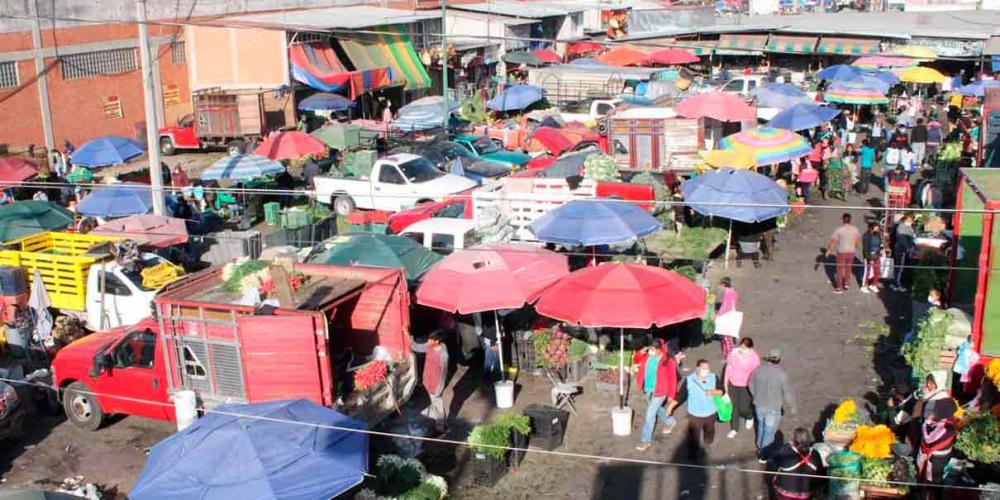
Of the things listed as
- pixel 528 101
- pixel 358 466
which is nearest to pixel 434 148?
pixel 528 101

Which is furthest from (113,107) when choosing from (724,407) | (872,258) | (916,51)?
(916,51)

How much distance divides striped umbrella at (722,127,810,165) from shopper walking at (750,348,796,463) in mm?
10723

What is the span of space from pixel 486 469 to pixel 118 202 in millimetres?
12022

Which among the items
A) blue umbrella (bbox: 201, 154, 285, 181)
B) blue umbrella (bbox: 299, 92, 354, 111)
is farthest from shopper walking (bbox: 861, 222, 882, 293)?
blue umbrella (bbox: 299, 92, 354, 111)

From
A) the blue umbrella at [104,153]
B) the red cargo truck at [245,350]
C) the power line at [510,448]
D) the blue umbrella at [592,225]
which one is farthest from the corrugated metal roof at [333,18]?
the power line at [510,448]

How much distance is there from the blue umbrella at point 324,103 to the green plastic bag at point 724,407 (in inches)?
995

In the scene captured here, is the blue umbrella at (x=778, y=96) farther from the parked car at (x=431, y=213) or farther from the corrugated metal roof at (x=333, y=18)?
the corrugated metal roof at (x=333, y=18)

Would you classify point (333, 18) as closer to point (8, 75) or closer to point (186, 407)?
point (8, 75)

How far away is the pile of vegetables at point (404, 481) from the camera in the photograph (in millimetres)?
10820

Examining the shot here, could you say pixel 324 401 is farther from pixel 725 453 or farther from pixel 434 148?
pixel 434 148

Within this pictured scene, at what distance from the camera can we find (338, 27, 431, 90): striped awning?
40.2 meters

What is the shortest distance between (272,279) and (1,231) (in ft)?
27.5

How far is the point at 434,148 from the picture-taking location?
2706 cm

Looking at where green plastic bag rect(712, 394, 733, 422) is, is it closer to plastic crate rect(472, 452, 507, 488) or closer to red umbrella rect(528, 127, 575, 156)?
plastic crate rect(472, 452, 507, 488)
